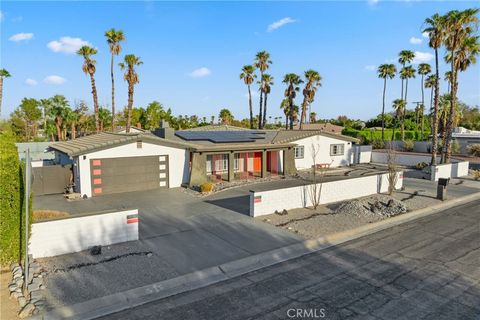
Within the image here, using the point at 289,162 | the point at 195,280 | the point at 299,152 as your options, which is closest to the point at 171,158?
the point at 289,162

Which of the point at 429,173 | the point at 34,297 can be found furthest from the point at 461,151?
the point at 34,297

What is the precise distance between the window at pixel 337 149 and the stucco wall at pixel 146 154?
15872 millimetres

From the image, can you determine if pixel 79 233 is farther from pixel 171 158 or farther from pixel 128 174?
pixel 171 158

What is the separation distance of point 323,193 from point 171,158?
10.3 meters

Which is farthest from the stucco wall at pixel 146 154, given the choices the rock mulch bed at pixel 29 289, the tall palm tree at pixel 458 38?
the tall palm tree at pixel 458 38

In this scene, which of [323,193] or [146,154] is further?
[146,154]

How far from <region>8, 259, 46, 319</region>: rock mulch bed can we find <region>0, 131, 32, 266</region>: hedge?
0.41 m

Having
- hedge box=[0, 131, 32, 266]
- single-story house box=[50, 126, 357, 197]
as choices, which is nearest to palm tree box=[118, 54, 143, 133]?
single-story house box=[50, 126, 357, 197]

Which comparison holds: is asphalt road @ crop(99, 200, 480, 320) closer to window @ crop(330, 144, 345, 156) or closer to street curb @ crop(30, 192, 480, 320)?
street curb @ crop(30, 192, 480, 320)

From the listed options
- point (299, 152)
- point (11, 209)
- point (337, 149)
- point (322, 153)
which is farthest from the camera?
point (337, 149)

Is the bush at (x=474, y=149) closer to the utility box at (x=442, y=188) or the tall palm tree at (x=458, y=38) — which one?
the tall palm tree at (x=458, y=38)

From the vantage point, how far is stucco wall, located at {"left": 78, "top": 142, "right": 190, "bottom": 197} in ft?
61.9

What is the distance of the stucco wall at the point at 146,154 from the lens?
18.9 m

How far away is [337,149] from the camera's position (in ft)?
107
